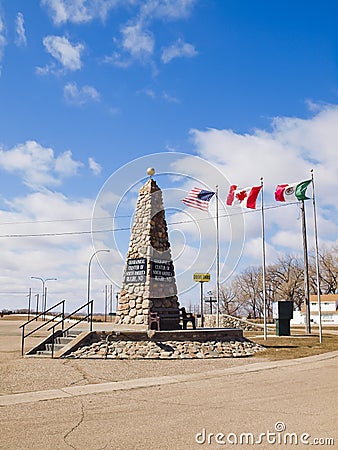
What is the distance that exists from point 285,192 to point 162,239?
898 centimetres

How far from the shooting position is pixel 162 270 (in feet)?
67.3

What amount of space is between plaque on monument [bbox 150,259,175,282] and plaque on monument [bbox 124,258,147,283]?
1.05 feet

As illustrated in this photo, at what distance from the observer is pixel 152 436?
6652mm

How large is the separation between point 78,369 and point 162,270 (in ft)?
25.1

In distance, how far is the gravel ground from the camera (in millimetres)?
11242

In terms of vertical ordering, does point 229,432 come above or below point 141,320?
below

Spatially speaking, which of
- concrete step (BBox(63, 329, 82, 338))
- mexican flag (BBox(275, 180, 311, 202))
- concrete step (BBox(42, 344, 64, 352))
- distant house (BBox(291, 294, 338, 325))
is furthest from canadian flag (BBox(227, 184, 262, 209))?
distant house (BBox(291, 294, 338, 325))

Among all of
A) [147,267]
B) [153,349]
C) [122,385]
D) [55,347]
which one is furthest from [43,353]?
[122,385]

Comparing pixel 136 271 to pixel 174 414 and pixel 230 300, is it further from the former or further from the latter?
pixel 230 300

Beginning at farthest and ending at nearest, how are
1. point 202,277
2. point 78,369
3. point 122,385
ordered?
1. point 202,277
2. point 78,369
3. point 122,385

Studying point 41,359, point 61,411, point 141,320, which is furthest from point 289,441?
point 141,320

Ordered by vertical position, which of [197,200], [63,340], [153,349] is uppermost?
[197,200]

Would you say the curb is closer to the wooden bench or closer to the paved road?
the paved road

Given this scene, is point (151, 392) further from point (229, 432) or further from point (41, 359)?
point (41, 359)
